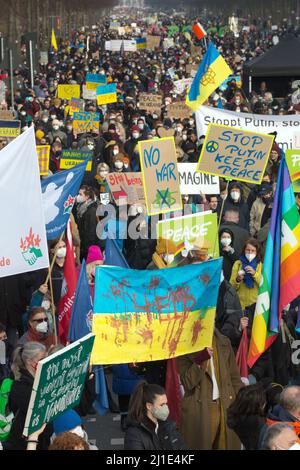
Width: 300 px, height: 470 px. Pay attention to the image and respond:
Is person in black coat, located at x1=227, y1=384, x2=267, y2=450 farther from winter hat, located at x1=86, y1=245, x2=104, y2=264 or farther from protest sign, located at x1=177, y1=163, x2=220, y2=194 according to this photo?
protest sign, located at x1=177, y1=163, x2=220, y2=194

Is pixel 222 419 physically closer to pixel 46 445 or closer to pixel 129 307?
pixel 129 307

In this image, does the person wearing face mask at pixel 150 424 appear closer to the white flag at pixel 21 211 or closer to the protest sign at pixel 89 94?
the white flag at pixel 21 211

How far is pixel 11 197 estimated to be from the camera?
7.18m

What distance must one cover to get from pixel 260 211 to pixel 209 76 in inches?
194

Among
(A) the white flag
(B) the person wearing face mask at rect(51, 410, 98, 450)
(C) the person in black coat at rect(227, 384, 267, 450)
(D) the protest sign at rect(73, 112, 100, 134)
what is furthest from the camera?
(D) the protest sign at rect(73, 112, 100, 134)

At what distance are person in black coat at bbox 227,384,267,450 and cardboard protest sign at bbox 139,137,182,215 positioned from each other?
4025mm

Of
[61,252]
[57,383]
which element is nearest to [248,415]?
[57,383]

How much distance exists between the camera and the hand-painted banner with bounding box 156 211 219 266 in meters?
8.67

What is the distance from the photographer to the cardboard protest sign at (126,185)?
1191 centimetres


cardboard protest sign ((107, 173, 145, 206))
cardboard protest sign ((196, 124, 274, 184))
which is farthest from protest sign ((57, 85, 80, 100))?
cardboard protest sign ((196, 124, 274, 184))

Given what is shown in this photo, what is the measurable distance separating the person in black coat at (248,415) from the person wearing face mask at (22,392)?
95 cm

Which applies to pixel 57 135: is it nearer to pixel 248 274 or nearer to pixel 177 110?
pixel 177 110

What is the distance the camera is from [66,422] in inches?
221

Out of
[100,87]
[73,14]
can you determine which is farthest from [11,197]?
[73,14]
